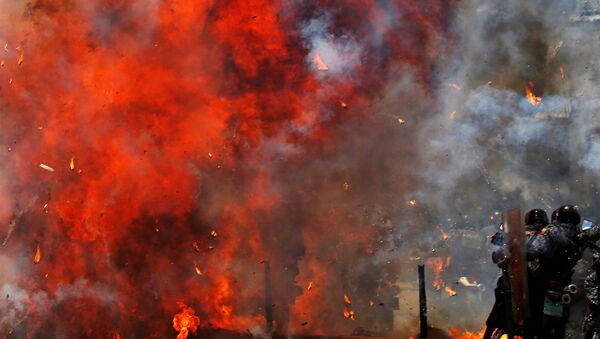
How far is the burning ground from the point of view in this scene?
27.5 feet

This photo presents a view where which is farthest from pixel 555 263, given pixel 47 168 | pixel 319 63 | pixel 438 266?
pixel 47 168

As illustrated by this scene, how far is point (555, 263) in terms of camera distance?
597cm

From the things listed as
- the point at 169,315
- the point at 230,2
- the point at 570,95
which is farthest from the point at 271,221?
the point at 570,95

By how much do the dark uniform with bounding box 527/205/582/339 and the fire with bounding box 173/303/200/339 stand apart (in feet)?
15.1

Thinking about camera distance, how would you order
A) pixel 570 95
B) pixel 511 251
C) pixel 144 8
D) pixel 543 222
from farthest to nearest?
pixel 570 95 → pixel 144 8 → pixel 543 222 → pixel 511 251

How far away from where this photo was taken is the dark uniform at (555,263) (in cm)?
584

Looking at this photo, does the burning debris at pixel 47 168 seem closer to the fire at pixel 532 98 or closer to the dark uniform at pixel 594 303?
the dark uniform at pixel 594 303

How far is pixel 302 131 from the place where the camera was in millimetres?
9422

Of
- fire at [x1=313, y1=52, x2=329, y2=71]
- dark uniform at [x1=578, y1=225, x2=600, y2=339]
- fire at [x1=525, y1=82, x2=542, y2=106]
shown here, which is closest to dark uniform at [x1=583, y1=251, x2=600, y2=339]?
dark uniform at [x1=578, y1=225, x2=600, y2=339]

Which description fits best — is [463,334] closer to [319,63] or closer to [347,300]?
[347,300]

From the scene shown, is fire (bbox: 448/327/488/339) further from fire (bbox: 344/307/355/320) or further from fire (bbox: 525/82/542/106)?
fire (bbox: 525/82/542/106)

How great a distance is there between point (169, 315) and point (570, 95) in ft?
27.8

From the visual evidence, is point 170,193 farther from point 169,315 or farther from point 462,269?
point 462,269

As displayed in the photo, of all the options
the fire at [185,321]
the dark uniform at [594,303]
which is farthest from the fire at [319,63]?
the dark uniform at [594,303]
